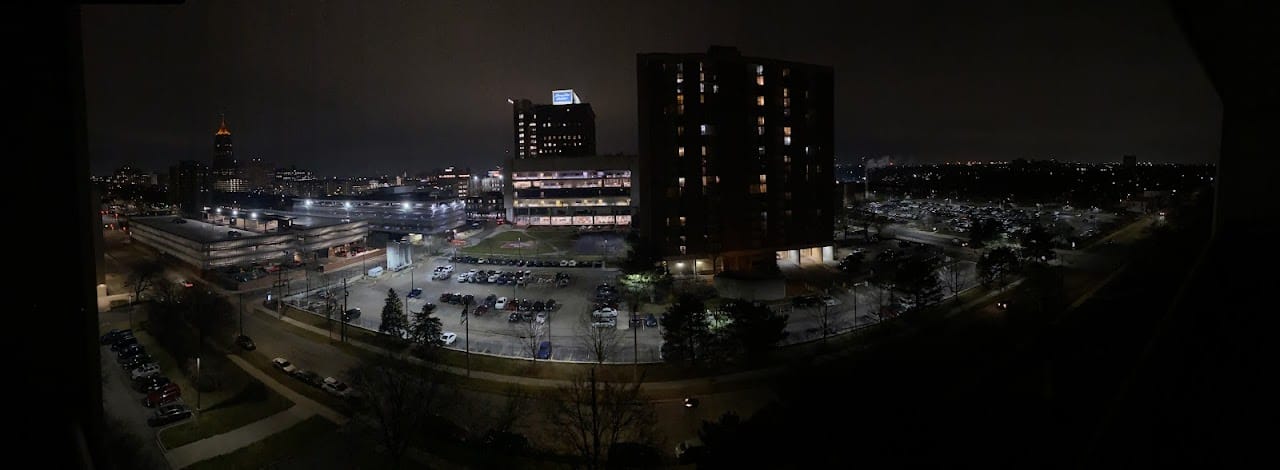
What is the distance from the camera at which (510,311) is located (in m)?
13.2

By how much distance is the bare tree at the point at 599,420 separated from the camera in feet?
21.1

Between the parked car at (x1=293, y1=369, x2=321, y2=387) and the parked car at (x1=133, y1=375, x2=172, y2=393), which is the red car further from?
the parked car at (x1=293, y1=369, x2=321, y2=387)

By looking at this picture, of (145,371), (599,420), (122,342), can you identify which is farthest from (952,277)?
(122,342)

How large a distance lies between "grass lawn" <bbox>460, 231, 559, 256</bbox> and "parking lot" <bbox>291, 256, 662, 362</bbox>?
8.67ft

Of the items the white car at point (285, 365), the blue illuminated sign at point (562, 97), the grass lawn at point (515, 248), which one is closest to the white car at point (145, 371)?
the white car at point (285, 365)

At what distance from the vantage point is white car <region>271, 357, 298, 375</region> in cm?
929

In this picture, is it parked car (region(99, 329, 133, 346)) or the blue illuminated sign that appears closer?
parked car (region(99, 329, 133, 346))

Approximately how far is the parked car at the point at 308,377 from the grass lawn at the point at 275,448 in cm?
133

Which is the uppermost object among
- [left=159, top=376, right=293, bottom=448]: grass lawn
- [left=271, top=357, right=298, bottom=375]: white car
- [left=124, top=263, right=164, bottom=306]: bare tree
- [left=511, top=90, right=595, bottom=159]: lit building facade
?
[left=511, top=90, right=595, bottom=159]: lit building facade

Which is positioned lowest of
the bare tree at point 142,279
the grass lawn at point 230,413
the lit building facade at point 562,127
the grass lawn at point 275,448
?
the grass lawn at point 275,448

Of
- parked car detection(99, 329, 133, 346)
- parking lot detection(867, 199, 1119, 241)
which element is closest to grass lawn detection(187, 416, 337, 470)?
parked car detection(99, 329, 133, 346)

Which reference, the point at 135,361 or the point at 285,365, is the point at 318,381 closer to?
the point at 285,365

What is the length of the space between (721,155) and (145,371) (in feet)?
48.3

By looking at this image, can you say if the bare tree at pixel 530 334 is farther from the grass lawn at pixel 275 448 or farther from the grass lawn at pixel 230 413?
the grass lawn at pixel 230 413
